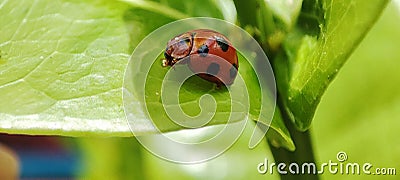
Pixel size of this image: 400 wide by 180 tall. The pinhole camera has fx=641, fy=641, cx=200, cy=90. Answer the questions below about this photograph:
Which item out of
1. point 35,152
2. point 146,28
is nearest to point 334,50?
point 146,28

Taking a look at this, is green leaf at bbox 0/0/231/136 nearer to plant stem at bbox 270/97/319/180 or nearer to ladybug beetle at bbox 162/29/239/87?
ladybug beetle at bbox 162/29/239/87

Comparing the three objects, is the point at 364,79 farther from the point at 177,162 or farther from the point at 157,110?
the point at 157,110

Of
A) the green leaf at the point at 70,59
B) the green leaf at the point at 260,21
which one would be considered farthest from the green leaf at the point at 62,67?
the green leaf at the point at 260,21

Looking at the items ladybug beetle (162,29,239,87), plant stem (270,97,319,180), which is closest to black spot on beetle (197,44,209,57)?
ladybug beetle (162,29,239,87)

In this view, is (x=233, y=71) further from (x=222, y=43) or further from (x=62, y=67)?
(x=62, y=67)

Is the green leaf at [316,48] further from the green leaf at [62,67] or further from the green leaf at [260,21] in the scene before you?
the green leaf at [62,67]

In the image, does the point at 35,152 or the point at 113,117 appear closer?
the point at 113,117
